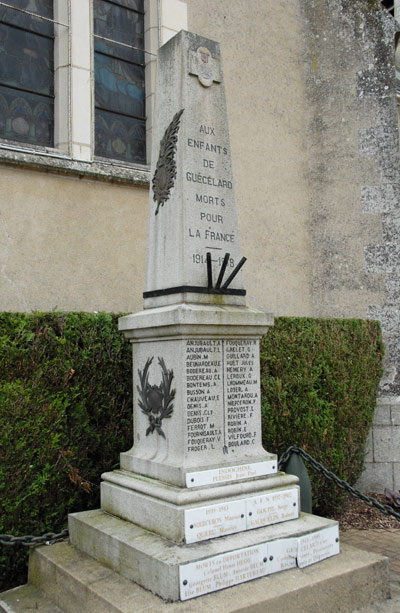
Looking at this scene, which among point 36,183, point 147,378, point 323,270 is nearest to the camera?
point 147,378

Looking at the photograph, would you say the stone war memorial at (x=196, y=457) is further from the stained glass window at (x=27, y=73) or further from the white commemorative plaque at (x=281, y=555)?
the stained glass window at (x=27, y=73)

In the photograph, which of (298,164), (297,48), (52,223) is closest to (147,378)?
(52,223)

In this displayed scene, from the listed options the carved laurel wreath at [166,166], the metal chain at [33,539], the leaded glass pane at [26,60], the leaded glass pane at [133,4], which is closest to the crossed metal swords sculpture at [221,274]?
the carved laurel wreath at [166,166]

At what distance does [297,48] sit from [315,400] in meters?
5.04

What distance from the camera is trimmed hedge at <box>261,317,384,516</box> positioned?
5.07 m

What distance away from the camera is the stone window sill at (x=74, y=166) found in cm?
576

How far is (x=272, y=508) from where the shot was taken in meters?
3.48

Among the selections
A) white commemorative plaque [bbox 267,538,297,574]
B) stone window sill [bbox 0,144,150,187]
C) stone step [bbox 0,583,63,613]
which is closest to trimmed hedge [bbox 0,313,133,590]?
stone step [bbox 0,583,63,613]

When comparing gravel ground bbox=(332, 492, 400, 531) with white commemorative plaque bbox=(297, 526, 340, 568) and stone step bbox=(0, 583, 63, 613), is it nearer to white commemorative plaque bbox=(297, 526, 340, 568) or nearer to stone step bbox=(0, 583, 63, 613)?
white commemorative plaque bbox=(297, 526, 340, 568)

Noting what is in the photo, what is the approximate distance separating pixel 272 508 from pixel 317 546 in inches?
12.7

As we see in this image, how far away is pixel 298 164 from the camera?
785 centimetres

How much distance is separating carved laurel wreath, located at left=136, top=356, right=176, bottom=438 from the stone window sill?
3.02m

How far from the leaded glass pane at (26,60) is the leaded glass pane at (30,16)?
0.07 metres

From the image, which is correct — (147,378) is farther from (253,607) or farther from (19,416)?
(253,607)
